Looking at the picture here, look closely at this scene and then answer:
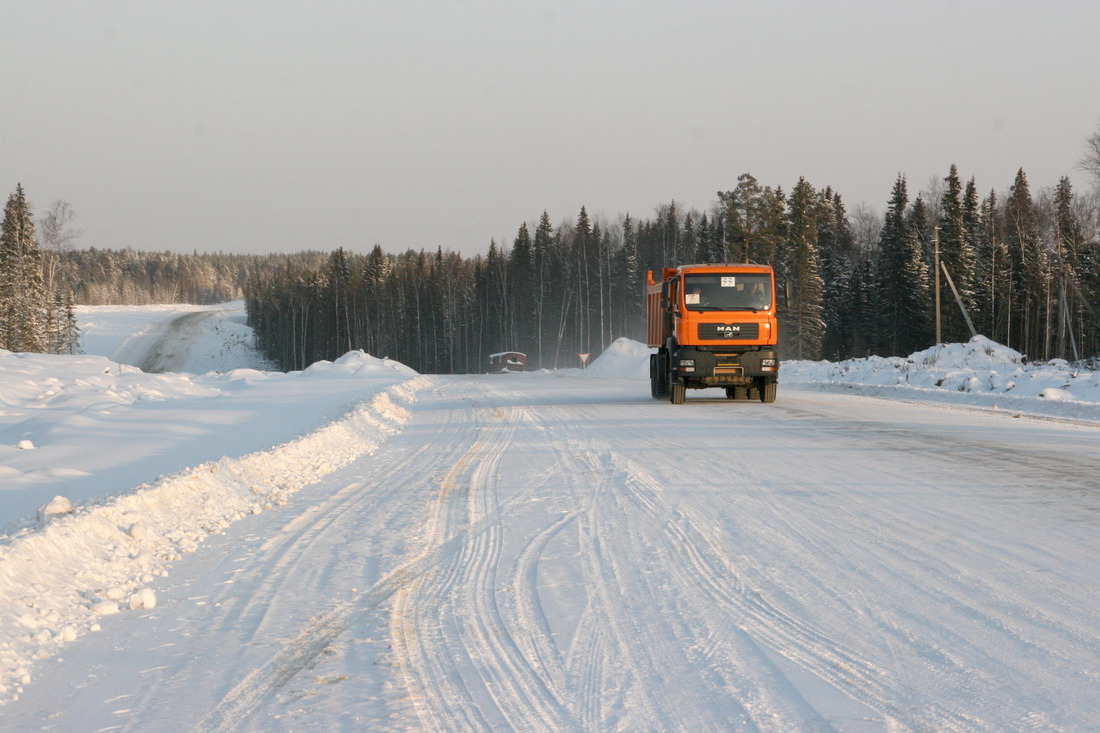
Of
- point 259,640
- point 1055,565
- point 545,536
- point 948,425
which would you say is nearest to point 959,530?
point 1055,565

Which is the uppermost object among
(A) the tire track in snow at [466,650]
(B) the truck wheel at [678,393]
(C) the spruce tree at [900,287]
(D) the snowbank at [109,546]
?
(C) the spruce tree at [900,287]

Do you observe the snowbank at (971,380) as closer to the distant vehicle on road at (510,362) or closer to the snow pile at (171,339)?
the distant vehicle on road at (510,362)

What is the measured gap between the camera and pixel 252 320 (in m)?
143

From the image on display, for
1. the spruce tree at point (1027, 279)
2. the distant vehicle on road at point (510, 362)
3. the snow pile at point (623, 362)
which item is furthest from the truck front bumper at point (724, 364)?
the distant vehicle on road at point (510, 362)

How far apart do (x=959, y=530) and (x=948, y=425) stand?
29.2 ft

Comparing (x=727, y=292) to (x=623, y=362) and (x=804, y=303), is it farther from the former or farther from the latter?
(x=804, y=303)

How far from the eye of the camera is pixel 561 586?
5434 mm

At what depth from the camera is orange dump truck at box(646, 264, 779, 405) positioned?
65.9ft

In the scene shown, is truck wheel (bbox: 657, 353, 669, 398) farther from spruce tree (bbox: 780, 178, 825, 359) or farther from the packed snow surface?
spruce tree (bbox: 780, 178, 825, 359)

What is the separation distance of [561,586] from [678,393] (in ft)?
52.4

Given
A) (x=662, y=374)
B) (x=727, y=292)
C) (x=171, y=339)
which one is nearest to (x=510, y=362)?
(x=662, y=374)

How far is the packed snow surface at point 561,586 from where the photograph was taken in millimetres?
3619

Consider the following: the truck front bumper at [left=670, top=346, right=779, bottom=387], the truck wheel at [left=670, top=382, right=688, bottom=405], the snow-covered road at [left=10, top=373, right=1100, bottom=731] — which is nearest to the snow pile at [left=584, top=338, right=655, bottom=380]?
the truck wheel at [left=670, top=382, right=688, bottom=405]

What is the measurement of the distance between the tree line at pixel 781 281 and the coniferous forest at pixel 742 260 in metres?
0.19
